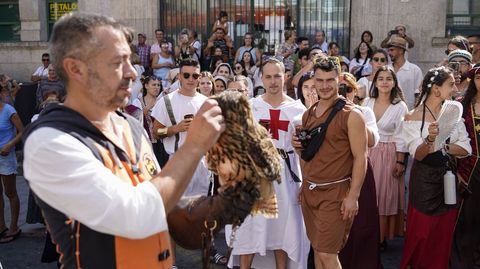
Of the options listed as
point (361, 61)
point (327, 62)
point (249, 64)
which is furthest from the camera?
point (249, 64)

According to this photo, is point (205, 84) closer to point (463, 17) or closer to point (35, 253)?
point (35, 253)

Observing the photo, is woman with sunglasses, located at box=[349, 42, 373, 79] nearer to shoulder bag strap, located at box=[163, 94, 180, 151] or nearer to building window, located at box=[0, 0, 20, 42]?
shoulder bag strap, located at box=[163, 94, 180, 151]

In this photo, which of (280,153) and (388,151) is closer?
(280,153)

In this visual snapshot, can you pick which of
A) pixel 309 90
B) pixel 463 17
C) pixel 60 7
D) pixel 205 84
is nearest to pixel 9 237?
pixel 205 84

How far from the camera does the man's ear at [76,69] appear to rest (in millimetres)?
1769

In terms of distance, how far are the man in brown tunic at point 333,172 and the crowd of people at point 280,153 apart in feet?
0.03

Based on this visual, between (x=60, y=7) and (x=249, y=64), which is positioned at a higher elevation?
(x=60, y=7)

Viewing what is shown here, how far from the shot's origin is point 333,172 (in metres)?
4.16

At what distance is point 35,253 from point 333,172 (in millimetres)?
3669

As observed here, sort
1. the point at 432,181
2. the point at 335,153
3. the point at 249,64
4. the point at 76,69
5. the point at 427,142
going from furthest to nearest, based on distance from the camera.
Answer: the point at 249,64 < the point at 432,181 < the point at 427,142 < the point at 335,153 < the point at 76,69

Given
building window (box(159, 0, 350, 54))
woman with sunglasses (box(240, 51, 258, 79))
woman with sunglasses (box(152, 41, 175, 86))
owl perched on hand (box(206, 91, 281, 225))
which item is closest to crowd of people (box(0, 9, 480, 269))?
owl perched on hand (box(206, 91, 281, 225))

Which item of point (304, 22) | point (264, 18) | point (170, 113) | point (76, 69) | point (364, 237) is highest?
point (264, 18)

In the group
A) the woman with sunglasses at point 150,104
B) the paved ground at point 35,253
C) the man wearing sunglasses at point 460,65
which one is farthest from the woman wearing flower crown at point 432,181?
the woman with sunglasses at point 150,104

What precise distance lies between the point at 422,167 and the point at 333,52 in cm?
575
